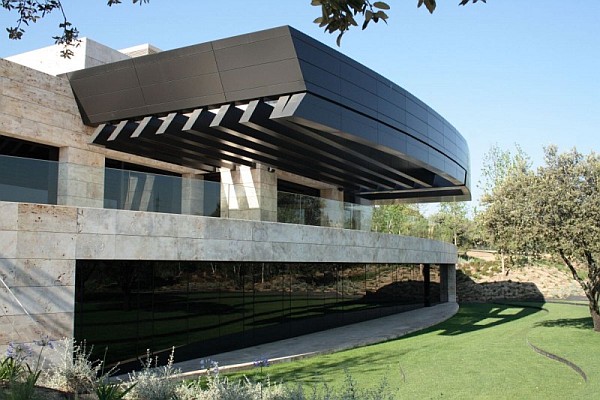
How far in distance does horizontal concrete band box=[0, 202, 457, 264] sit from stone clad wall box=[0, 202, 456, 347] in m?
0.02

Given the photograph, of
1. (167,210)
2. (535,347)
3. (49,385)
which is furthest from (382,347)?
(49,385)

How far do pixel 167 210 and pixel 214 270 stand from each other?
9.52ft

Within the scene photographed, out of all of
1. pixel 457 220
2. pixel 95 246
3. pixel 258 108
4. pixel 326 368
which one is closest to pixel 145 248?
pixel 95 246

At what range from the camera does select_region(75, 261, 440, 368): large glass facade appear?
44.5ft

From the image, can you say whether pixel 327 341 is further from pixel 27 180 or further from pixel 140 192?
pixel 27 180

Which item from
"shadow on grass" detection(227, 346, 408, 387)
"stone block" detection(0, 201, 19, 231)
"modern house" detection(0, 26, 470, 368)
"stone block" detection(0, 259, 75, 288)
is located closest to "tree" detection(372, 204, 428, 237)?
"modern house" detection(0, 26, 470, 368)

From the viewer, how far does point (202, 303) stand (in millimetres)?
16422

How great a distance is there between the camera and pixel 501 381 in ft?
43.0

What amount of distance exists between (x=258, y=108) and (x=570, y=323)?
56.2 ft

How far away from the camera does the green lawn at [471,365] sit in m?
12.3

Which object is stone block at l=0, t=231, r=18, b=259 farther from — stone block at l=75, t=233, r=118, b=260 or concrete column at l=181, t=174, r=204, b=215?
concrete column at l=181, t=174, r=204, b=215

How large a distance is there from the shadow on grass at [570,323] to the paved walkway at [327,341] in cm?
472

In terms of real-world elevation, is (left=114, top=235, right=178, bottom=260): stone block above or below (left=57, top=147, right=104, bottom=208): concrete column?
below

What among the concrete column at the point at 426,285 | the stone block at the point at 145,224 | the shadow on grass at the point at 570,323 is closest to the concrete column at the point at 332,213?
the stone block at the point at 145,224
